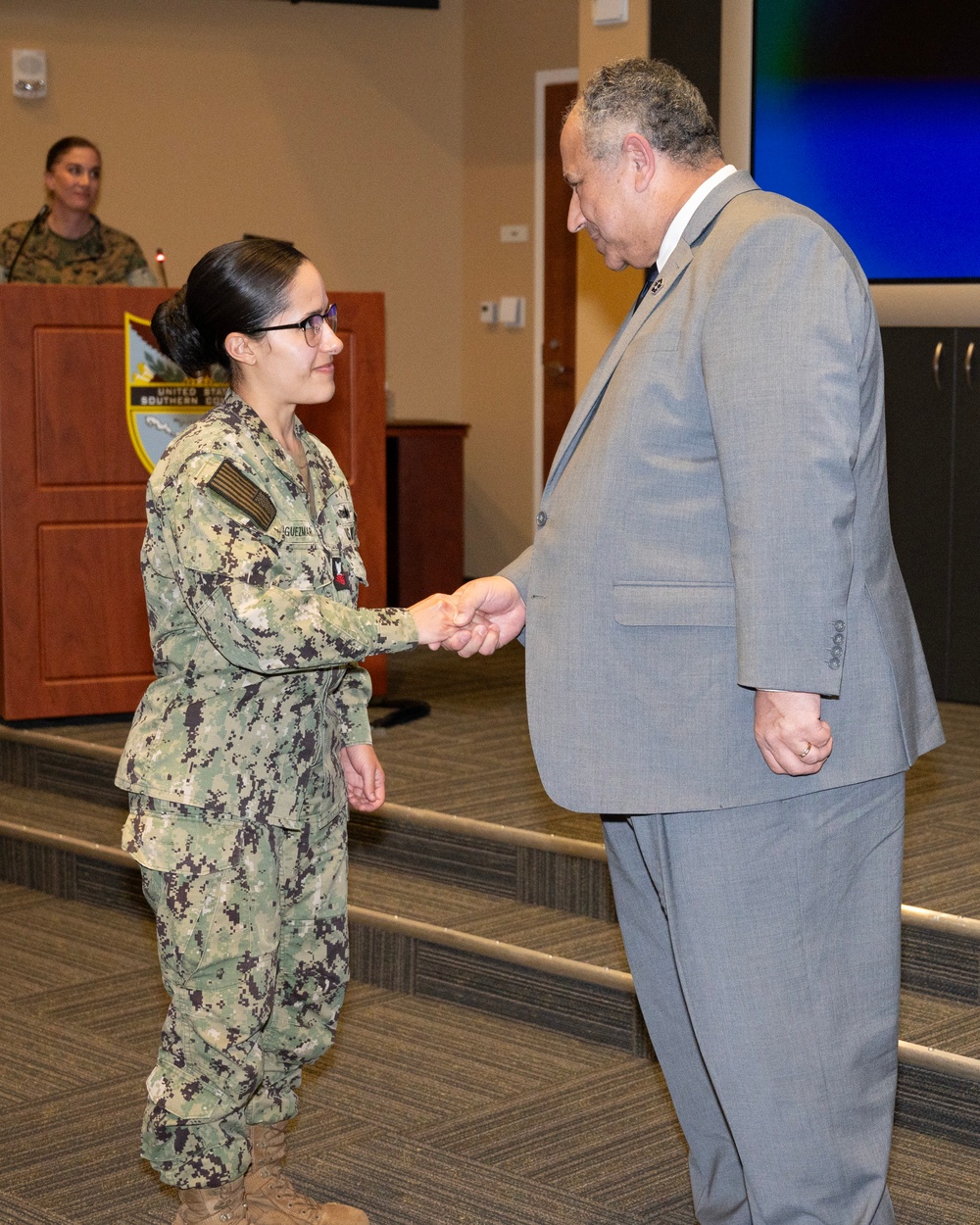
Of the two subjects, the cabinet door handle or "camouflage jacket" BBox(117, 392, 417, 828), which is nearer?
"camouflage jacket" BBox(117, 392, 417, 828)

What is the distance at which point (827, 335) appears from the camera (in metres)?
1.69

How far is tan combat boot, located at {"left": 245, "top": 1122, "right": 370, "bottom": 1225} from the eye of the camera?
232cm

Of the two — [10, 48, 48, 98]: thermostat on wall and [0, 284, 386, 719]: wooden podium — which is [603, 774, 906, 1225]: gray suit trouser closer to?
[0, 284, 386, 719]: wooden podium

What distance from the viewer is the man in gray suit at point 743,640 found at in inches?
67.2

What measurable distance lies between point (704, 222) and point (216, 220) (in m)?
6.34

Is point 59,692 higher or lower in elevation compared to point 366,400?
lower

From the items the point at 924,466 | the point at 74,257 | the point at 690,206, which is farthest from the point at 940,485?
the point at 690,206

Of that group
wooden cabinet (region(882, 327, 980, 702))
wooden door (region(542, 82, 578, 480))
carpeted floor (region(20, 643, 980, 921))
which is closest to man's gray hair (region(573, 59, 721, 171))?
carpeted floor (region(20, 643, 980, 921))

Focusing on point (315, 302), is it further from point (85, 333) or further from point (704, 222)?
point (85, 333)

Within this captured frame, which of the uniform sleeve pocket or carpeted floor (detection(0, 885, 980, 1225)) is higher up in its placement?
the uniform sleeve pocket

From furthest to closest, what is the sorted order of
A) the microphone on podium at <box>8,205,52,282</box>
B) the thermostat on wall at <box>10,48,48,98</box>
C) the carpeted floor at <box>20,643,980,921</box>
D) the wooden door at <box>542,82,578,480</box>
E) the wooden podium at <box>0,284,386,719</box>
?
the wooden door at <box>542,82,578,480</box> → the thermostat on wall at <box>10,48,48,98</box> → the microphone on podium at <box>8,205,52,282</box> → the wooden podium at <box>0,284,386,719</box> → the carpeted floor at <box>20,643,980,921</box>

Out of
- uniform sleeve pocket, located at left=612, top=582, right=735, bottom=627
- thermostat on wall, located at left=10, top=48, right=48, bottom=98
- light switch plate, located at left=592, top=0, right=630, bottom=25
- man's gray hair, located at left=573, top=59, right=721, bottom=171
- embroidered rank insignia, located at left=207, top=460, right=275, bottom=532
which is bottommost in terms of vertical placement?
uniform sleeve pocket, located at left=612, top=582, right=735, bottom=627

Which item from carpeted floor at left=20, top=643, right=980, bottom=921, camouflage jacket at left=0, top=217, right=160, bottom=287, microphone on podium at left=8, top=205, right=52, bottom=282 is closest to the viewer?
carpeted floor at left=20, top=643, right=980, bottom=921

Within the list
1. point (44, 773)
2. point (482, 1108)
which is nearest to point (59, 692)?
point (44, 773)
